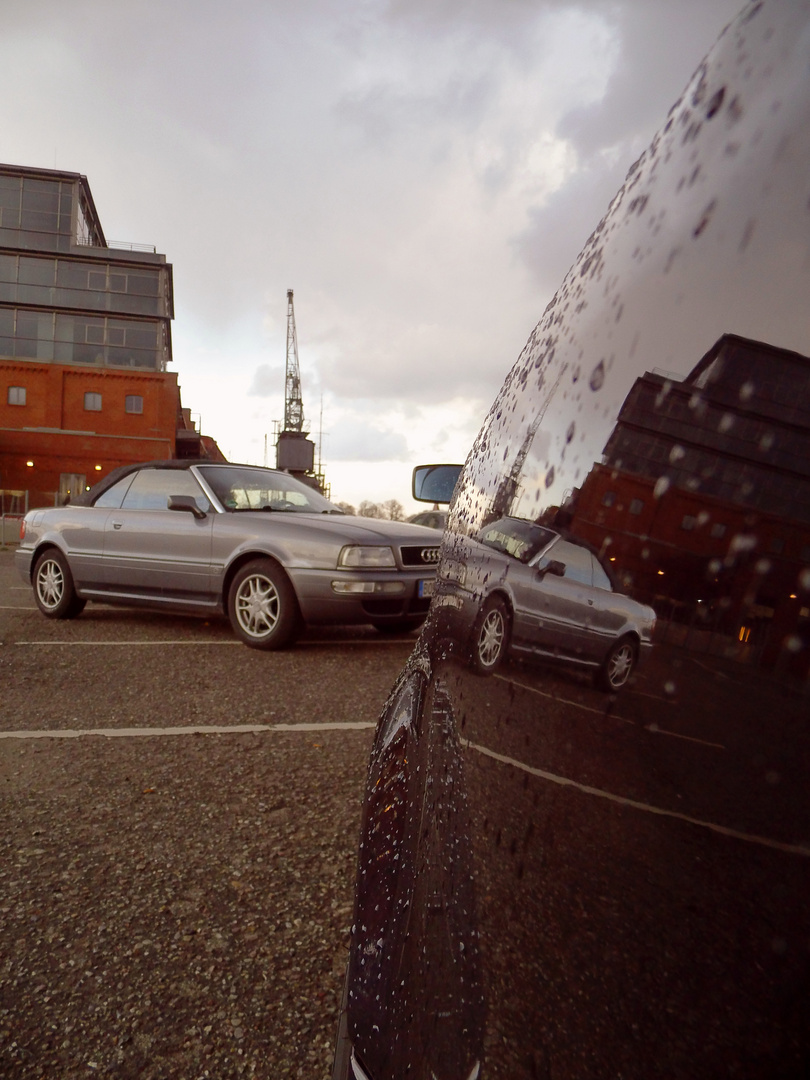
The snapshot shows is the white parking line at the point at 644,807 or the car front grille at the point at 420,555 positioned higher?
the car front grille at the point at 420,555

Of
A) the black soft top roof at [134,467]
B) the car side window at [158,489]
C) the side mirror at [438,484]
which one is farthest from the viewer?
the black soft top roof at [134,467]

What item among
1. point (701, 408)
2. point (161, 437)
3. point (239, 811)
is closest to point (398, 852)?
point (701, 408)

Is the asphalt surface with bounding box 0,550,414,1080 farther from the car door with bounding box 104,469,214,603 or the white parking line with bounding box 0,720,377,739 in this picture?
the car door with bounding box 104,469,214,603

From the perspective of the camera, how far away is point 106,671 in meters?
4.30

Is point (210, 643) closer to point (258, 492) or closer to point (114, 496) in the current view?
point (258, 492)

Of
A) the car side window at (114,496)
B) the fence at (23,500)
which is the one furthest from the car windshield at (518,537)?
the fence at (23,500)

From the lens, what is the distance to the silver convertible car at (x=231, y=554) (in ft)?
15.8

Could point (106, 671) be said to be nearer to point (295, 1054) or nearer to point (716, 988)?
point (295, 1054)

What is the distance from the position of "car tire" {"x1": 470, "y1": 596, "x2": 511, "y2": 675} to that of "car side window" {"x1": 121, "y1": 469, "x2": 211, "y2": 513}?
4.91 m

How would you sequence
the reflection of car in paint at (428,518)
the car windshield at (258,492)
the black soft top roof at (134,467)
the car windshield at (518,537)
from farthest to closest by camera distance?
the reflection of car in paint at (428,518) → the black soft top roof at (134,467) → the car windshield at (258,492) → the car windshield at (518,537)

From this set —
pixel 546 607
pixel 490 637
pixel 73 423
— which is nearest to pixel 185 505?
pixel 490 637

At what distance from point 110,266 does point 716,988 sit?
40744 mm

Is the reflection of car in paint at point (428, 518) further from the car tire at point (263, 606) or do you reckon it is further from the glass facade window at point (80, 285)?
the glass facade window at point (80, 285)

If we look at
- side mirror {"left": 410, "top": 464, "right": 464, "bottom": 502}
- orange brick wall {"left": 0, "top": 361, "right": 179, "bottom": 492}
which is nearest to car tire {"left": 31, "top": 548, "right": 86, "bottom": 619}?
side mirror {"left": 410, "top": 464, "right": 464, "bottom": 502}
